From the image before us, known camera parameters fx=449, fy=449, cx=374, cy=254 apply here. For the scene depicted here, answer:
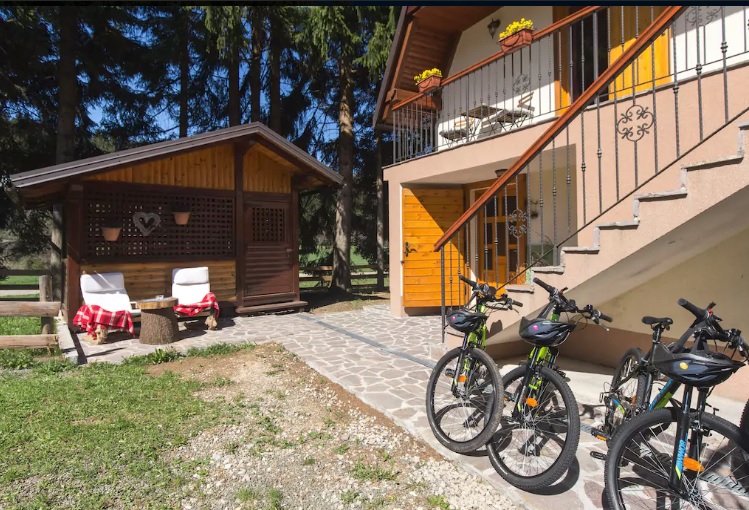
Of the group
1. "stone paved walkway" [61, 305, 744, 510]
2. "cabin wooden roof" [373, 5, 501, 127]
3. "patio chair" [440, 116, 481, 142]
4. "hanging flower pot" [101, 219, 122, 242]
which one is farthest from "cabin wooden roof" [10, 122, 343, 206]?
"patio chair" [440, 116, 481, 142]

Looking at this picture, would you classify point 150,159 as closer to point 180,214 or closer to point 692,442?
point 180,214

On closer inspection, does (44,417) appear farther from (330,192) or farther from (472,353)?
(330,192)

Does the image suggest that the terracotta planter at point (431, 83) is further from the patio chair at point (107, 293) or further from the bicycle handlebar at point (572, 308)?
the patio chair at point (107, 293)

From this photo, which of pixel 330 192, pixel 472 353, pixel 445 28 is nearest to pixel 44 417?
pixel 472 353

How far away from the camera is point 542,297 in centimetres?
369

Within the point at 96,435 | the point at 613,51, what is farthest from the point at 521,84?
the point at 96,435

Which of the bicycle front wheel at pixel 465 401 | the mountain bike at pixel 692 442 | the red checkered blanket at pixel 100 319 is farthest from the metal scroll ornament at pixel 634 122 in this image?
the red checkered blanket at pixel 100 319

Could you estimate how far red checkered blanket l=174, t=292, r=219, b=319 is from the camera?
7.88 meters

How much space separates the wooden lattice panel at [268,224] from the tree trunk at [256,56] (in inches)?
197

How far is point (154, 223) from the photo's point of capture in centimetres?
862

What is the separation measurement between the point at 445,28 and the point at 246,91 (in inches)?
363

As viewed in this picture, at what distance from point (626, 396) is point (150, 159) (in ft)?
26.2

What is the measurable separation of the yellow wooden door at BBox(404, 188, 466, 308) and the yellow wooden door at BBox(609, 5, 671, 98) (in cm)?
357

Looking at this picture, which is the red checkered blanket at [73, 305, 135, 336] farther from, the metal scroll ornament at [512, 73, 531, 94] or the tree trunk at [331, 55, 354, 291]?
the metal scroll ornament at [512, 73, 531, 94]
